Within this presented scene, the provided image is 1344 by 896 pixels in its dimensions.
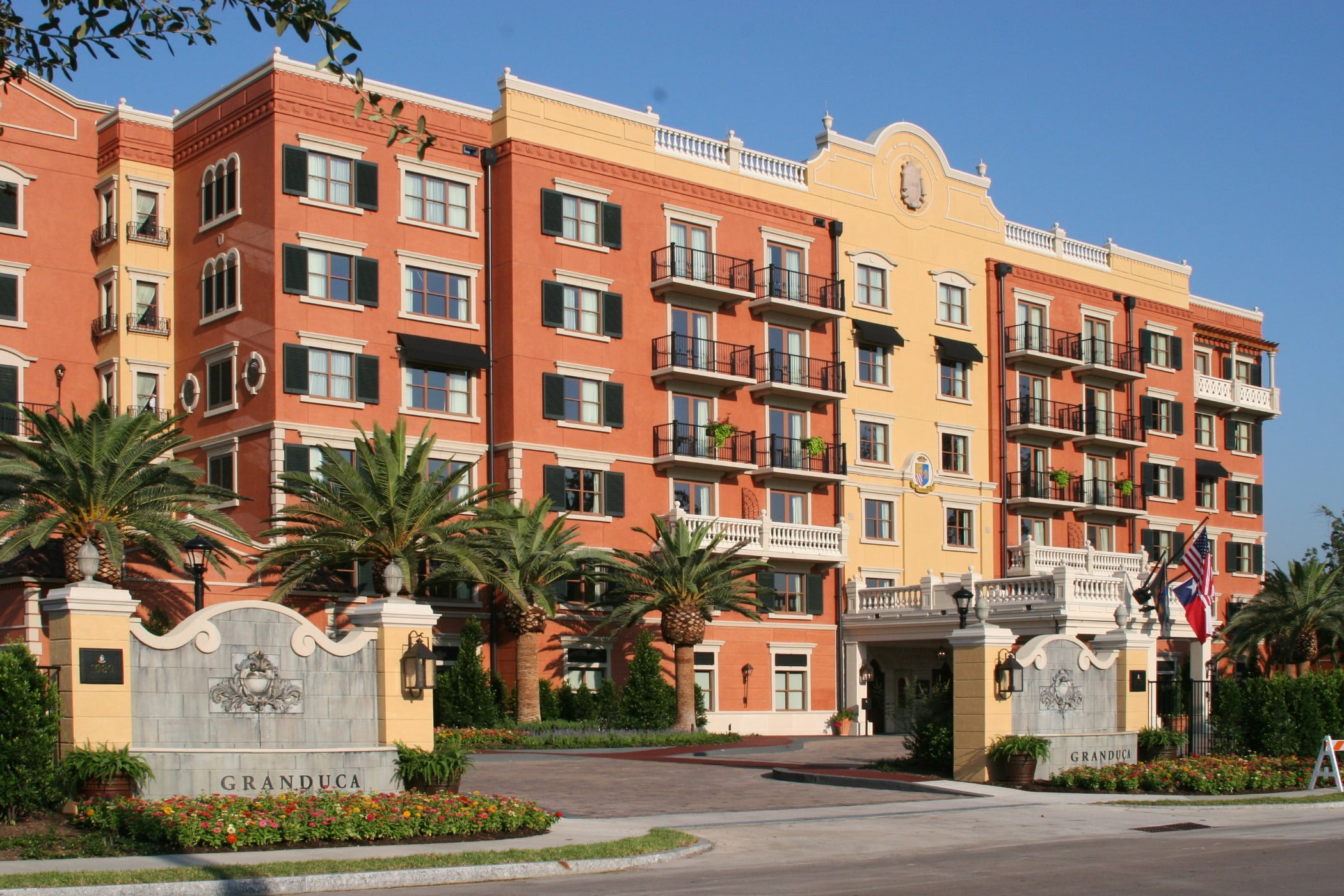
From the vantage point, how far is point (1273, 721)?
31.2 meters

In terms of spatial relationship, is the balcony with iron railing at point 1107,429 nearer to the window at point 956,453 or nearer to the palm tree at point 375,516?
the window at point 956,453

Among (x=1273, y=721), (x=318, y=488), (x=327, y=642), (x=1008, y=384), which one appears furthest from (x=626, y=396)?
(x=327, y=642)

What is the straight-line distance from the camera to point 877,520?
53.8 metres

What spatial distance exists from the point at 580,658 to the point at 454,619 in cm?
410

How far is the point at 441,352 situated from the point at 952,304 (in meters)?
21.5

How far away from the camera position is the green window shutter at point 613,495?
4647cm

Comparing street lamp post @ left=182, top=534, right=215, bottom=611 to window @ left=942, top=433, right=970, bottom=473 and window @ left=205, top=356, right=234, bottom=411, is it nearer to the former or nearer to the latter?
window @ left=205, top=356, right=234, bottom=411

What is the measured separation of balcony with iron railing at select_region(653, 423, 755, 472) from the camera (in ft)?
157

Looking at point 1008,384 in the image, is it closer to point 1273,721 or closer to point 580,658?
point 580,658

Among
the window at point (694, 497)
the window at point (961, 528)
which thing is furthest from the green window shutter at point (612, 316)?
the window at point (961, 528)

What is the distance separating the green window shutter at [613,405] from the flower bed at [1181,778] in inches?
870

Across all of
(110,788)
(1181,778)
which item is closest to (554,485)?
(1181,778)

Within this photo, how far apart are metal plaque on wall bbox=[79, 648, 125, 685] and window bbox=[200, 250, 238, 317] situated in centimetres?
2568

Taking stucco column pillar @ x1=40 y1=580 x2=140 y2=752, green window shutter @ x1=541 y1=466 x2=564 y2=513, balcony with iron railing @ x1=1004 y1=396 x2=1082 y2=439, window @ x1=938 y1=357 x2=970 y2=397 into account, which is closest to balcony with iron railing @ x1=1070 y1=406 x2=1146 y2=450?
balcony with iron railing @ x1=1004 y1=396 x2=1082 y2=439
